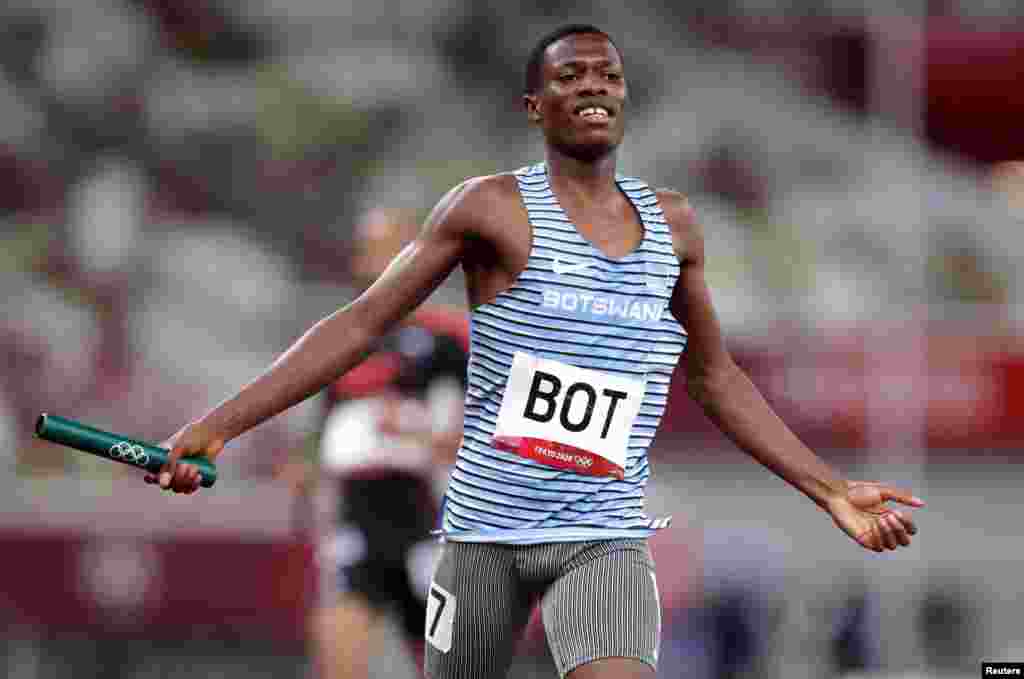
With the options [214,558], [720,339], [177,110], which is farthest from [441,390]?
[177,110]

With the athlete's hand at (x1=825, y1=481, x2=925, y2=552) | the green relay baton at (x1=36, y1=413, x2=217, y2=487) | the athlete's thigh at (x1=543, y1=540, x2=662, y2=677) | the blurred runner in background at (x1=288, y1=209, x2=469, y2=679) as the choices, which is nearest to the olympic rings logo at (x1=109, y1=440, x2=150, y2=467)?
the green relay baton at (x1=36, y1=413, x2=217, y2=487)

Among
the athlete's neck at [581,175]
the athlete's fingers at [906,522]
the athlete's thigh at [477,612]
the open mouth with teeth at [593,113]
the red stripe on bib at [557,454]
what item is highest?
the open mouth with teeth at [593,113]

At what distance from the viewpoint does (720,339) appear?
4.15m

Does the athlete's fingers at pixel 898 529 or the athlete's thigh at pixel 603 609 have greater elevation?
the athlete's fingers at pixel 898 529

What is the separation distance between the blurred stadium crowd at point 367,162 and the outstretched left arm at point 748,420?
5754 millimetres

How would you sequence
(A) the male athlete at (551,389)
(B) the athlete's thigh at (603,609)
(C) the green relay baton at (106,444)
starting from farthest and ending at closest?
(A) the male athlete at (551,389)
(B) the athlete's thigh at (603,609)
(C) the green relay baton at (106,444)

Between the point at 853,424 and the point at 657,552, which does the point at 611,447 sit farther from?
the point at 853,424

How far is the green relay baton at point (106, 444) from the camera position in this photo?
3.47 metres

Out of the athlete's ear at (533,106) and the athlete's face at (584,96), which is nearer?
the athlete's face at (584,96)

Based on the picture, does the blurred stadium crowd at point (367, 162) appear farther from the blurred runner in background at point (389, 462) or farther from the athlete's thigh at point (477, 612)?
the athlete's thigh at point (477, 612)

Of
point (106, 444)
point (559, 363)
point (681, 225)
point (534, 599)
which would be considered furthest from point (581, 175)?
point (106, 444)

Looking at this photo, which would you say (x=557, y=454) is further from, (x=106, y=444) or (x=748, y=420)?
(x=106, y=444)

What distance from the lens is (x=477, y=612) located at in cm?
378

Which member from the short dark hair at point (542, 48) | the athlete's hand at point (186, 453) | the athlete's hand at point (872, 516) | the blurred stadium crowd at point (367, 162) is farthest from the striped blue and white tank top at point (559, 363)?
the blurred stadium crowd at point (367, 162)
